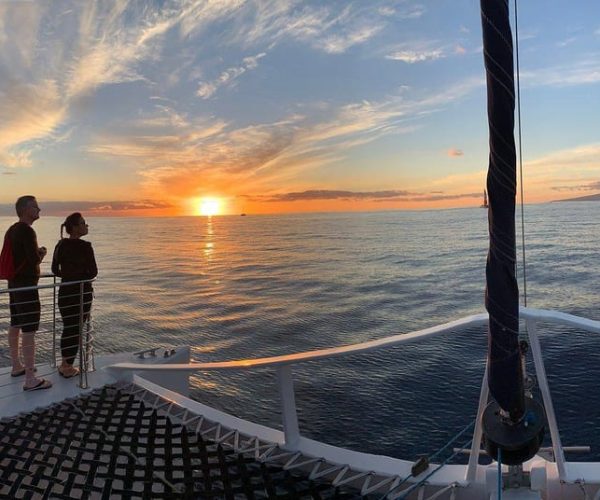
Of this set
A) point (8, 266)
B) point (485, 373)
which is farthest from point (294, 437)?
point (8, 266)

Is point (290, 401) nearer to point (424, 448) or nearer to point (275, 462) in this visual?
point (275, 462)

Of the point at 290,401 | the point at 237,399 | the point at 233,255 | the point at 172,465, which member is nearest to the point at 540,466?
the point at 290,401

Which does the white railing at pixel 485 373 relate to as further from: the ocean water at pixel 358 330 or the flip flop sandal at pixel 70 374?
the ocean water at pixel 358 330

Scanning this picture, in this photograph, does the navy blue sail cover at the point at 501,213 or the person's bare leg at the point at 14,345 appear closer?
the navy blue sail cover at the point at 501,213

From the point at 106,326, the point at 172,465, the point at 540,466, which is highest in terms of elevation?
the point at 540,466

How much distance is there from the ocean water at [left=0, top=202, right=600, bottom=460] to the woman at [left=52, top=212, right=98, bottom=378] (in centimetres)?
279

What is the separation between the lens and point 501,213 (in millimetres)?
1857

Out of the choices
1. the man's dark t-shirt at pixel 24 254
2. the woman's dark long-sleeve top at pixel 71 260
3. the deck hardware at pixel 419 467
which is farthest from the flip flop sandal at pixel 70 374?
the deck hardware at pixel 419 467

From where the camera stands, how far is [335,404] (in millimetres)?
6930

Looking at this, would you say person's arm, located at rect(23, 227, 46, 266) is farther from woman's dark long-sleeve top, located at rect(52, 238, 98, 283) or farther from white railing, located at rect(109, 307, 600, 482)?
white railing, located at rect(109, 307, 600, 482)

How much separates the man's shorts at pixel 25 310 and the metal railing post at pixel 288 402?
2761mm

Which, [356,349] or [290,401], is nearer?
[356,349]

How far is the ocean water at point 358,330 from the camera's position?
21.0 feet

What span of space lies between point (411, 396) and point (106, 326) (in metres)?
9.45
